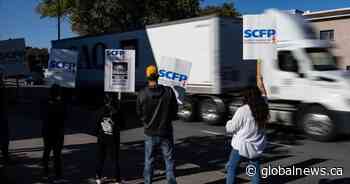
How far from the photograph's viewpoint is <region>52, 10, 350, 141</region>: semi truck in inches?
466

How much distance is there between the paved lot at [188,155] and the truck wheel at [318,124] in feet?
0.79

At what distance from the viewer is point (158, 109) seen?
6000 mm

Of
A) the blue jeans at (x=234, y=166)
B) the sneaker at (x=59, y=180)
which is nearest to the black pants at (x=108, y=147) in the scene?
the sneaker at (x=59, y=180)

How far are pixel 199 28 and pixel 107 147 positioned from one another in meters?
8.82

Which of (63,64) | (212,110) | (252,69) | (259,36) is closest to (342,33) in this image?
(252,69)

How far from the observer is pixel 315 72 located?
12188 mm

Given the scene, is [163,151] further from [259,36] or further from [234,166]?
[259,36]

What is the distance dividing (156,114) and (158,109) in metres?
0.07

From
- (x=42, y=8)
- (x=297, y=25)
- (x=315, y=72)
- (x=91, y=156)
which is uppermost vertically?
(x=42, y=8)

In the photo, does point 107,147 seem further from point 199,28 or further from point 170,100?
point 199,28

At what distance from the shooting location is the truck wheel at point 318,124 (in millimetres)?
11586

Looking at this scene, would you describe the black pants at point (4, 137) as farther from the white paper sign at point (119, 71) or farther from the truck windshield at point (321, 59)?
the truck windshield at point (321, 59)

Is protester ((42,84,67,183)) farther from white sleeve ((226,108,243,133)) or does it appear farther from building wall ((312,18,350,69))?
building wall ((312,18,350,69))

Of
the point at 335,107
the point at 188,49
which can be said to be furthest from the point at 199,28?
the point at 335,107
